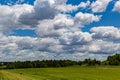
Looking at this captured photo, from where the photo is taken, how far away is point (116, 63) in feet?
639
